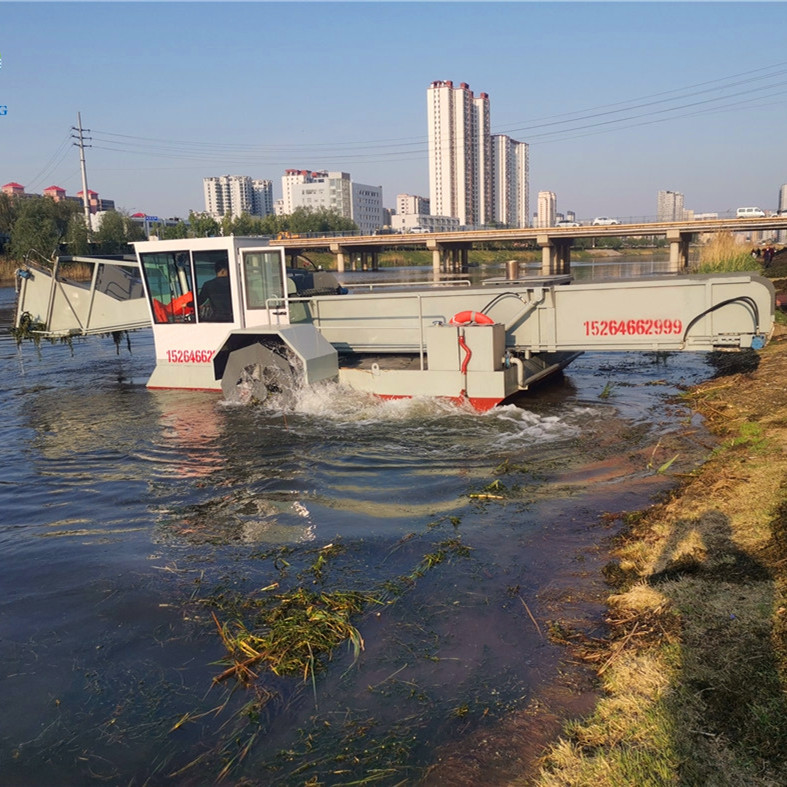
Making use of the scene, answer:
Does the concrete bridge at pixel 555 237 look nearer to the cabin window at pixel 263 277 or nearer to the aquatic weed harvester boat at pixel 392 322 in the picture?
the aquatic weed harvester boat at pixel 392 322

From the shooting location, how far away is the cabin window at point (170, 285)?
41.7 ft

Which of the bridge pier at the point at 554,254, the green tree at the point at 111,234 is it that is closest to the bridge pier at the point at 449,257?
the bridge pier at the point at 554,254

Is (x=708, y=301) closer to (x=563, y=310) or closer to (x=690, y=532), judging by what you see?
(x=563, y=310)

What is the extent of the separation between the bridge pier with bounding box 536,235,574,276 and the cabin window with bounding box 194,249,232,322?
55.6m

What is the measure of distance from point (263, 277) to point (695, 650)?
1000 centimetres

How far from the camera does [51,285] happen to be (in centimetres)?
1475

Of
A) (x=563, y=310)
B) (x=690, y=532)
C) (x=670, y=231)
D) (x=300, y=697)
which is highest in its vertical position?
(x=670, y=231)

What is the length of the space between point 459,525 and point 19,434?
28.5 ft

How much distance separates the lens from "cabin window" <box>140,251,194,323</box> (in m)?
12.7

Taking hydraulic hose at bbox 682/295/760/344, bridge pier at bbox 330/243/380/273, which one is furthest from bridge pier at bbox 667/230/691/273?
hydraulic hose at bbox 682/295/760/344

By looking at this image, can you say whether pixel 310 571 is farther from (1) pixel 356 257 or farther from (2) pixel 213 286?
(1) pixel 356 257

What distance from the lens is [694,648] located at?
3785 millimetres

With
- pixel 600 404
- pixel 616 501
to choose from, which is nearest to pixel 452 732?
pixel 616 501

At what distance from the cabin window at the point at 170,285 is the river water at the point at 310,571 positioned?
223cm
